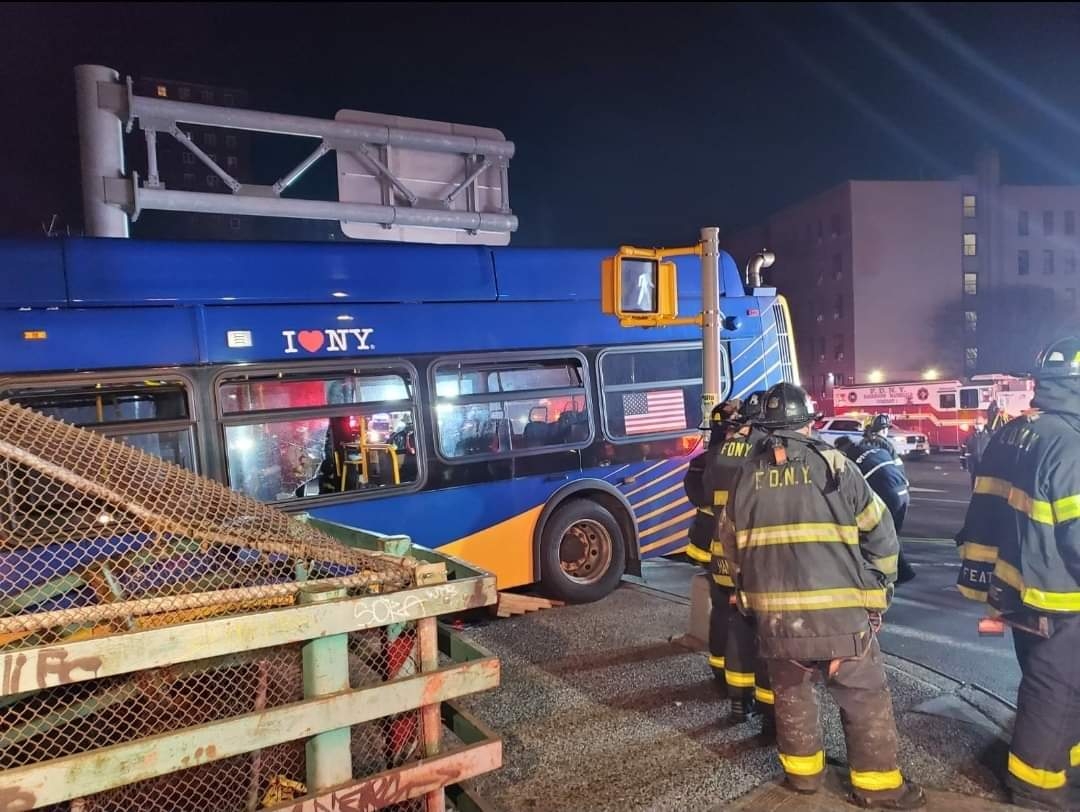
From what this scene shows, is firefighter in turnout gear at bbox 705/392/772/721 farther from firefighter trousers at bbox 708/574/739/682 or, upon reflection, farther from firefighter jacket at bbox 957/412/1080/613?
firefighter jacket at bbox 957/412/1080/613

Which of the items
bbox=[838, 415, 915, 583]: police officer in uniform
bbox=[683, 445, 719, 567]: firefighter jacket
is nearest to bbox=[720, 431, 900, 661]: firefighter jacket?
bbox=[683, 445, 719, 567]: firefighter jacket

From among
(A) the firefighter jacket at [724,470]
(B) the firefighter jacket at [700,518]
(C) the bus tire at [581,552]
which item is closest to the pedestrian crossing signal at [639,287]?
(B) the firefighter jacket at [700,518]

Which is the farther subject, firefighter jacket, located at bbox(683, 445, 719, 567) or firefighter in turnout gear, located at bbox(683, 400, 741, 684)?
firefighter jacket, located at bbox(683, 445, 719, 567)

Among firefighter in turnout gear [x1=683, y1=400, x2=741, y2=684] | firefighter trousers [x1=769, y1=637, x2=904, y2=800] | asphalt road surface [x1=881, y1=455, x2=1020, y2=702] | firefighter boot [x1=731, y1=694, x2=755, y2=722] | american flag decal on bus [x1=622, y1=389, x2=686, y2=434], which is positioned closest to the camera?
firefighter trousers [x1=769, y1=637, x2=904, y2=800]

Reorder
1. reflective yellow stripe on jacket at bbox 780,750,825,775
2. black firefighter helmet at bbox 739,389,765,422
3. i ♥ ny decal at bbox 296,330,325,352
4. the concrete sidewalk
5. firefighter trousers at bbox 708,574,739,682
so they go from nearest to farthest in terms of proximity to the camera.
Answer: reflective yellow stripe on jacket at bbox 780,750,825,775 < the concrete sidewalk < black firefighter helmet at bbox 739,389,765,422 < firefighter trousers at bbox 708,574,739,682 < i ♥ ny decal at bbox 296,330,325,352

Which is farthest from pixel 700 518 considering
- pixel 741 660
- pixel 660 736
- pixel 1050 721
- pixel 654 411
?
pixel 654 411

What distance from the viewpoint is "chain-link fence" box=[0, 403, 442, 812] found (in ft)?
8.03

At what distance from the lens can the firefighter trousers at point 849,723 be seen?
3.33m

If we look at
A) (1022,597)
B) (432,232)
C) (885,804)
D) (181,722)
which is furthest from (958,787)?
(432,232)

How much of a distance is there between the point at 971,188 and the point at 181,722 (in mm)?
50503

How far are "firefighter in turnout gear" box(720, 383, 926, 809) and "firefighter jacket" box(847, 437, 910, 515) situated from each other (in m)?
3.61

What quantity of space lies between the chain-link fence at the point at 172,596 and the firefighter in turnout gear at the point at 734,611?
2.30 meters

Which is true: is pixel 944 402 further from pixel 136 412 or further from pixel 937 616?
pixel 136 412

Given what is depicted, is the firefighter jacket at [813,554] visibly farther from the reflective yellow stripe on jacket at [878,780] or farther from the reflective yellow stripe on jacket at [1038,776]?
the reflective yellow stripe on jacket at [1038,776]
